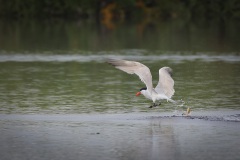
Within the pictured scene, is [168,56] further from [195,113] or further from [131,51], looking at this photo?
[195,113]

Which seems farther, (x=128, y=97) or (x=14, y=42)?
(x=14, y=42)

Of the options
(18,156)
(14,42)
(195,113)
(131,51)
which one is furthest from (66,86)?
(14,42)

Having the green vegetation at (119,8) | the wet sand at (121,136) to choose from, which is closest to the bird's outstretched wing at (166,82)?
the wet sand at (121,136)

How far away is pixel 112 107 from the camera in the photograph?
20.2 meters

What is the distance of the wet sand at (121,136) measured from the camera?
576 inches

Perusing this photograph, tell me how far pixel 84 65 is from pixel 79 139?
55.8ft

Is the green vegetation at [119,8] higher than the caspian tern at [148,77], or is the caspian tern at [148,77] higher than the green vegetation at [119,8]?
the caspian tern at [148,77]

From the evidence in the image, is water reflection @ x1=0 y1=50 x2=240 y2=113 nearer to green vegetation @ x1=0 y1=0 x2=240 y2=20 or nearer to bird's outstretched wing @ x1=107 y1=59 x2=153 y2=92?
bird's outstretched wing @ x1=107 y1=59 x2=153 y2=92

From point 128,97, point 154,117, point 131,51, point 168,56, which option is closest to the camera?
point 154,117

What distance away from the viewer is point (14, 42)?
155ft

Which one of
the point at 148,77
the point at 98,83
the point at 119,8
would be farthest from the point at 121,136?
the point at 119,8

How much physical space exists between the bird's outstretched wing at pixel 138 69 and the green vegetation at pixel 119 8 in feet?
210

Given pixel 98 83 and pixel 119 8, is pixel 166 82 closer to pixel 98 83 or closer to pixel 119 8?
pixel 98 83

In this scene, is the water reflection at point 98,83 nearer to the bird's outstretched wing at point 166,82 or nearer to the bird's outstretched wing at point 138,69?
the bird's outstretched wing at point 166,82
